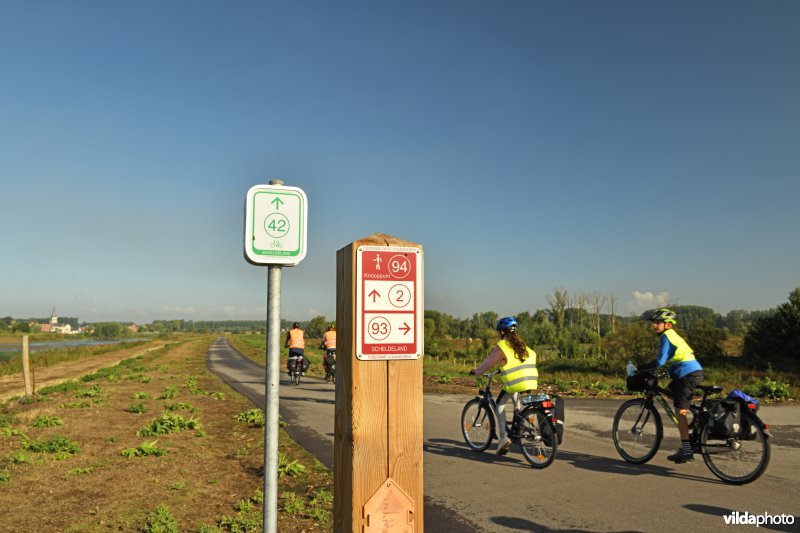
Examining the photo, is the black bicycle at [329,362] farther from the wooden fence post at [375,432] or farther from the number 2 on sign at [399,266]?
the number 2 on sign at [399,266]

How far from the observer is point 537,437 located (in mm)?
6938

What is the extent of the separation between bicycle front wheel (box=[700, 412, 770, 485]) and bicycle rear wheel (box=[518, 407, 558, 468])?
5.71 ft

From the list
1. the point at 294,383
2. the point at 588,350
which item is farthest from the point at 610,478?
the point at 588,350

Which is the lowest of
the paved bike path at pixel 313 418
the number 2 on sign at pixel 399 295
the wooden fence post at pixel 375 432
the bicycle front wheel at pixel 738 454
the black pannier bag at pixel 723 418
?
the paved bike path at pixel 313 418

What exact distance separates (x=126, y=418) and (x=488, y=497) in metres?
8.89

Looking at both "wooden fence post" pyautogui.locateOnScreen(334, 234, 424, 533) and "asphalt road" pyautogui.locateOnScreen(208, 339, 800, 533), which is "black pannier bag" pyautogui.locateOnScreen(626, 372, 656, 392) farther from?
"wooden fence post" pyautogui.locateOnScreen(334, 234, 424, 533)

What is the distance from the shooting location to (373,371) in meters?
2.49

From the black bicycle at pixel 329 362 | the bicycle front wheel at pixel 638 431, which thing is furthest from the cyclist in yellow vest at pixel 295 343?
the bicycle front wheel at pixel 638 431

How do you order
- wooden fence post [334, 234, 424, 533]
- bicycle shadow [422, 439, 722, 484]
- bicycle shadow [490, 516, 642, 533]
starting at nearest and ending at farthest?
wooden fence post [334, 234, 424, 533] → bicycle shadow [490, 516, 642, 533] → bicycle shadow [422, 439, 722, 484]

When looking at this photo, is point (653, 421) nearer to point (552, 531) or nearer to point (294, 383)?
point (552, 531)

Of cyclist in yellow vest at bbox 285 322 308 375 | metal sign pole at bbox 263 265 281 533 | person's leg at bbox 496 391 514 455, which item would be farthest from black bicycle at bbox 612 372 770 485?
cyclist in yellow vest at bbox 285 322 308 375

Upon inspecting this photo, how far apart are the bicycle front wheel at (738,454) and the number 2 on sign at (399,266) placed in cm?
550

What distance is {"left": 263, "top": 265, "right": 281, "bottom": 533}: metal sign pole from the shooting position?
2639mm

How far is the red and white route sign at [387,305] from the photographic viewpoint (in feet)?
8.11
